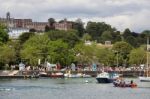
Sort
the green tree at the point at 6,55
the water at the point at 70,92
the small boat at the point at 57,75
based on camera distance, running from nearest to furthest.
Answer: the water at the point at 70,92 < the small boat at the point at 57,75 < the green tree at the point at 6,55

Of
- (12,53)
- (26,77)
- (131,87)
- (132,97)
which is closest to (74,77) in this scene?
(26,77)

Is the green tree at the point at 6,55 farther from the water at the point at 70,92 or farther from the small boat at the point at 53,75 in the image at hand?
the water at the point at 70,92

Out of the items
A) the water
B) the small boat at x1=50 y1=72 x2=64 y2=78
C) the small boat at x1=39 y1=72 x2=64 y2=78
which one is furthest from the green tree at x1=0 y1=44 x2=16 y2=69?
the water

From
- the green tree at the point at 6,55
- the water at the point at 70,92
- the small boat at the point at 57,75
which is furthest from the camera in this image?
the green tree at the point at 6,55

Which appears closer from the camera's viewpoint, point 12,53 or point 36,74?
point 36,74

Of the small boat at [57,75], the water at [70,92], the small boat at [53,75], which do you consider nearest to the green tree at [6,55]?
the small boat at [53,75]

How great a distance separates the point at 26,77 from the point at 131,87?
5887 centimetres

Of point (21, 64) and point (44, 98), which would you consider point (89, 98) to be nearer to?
point (44, 98)

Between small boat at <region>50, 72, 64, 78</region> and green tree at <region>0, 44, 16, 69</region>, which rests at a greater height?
green tree at <region>0, 44, 16, 69</region>

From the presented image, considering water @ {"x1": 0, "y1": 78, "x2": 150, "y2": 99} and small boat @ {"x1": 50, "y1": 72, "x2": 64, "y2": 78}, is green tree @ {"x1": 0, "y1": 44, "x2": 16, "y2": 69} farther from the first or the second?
water @ {"x1": 0, "y1": 78, "x2": 150, "y2": 99}

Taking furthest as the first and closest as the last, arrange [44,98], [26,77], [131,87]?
[26,77]
[131,87]
[44,98]

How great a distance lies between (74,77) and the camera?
180000mm

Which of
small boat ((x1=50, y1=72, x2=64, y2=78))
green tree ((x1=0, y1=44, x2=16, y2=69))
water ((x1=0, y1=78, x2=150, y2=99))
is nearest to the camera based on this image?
water ((x1=0, y1=78, x2=150, y2=99))

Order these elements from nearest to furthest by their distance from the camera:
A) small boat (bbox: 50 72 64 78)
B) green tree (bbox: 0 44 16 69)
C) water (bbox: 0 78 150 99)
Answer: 1. water (bbox: 0 78 150 99)
2. small boat (bbox: 50 72 64 78)
3. green tree (bbox: 0 44 16 69)
